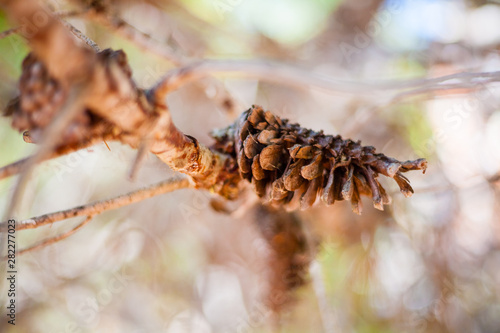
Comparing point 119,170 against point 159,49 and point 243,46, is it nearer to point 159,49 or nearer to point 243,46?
point 159,49

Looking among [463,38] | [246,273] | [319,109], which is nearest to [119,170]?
[246,273]

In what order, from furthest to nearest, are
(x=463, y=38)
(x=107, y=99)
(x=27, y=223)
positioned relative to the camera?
(x=463, y=38) < (x=27, y=223) < (x=107, y=99)

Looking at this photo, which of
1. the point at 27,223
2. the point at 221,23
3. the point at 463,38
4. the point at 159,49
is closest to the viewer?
the point at 27,223

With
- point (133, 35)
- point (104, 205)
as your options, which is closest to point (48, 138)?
point (104, 205)

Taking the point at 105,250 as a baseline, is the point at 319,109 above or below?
above

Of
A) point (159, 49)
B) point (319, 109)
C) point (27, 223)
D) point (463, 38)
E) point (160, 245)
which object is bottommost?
point (27, 223)

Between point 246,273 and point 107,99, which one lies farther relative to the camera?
point 246,273

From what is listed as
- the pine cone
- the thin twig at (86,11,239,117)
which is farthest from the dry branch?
the thin twig at (86,11,239,117)
